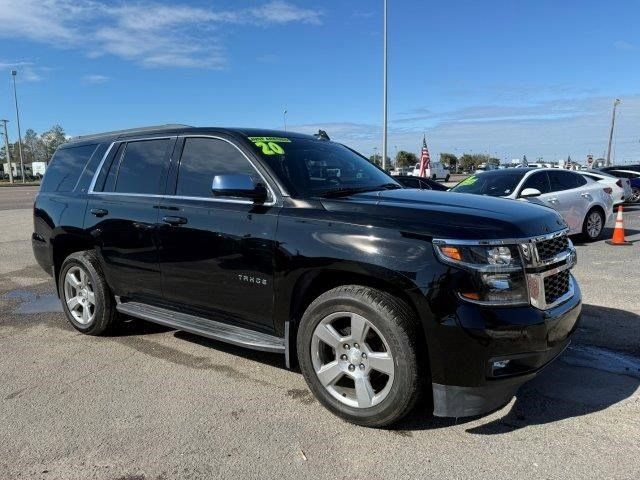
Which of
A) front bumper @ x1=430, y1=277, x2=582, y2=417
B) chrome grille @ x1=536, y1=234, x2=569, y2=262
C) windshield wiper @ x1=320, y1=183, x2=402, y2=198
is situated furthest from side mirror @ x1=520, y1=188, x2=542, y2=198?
front bumper @ x1=430, y1=277, x2=582, y2=417

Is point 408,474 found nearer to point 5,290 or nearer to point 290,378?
point 290,378

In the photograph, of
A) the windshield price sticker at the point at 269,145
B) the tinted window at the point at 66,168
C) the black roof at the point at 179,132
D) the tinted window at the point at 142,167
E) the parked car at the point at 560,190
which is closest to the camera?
the windshield price sticker at the point at 269,145

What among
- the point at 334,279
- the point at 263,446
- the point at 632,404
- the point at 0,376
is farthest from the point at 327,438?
the point at 0,376

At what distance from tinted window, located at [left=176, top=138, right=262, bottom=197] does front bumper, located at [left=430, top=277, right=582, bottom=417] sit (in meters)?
1.92

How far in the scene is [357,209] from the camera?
3584 mm

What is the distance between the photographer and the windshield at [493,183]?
9.96 metres

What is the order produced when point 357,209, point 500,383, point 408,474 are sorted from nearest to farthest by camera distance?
point 408,474, point 500,383, point 357,209

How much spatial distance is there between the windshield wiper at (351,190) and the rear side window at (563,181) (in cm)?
708

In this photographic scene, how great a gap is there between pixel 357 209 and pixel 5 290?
609 cm

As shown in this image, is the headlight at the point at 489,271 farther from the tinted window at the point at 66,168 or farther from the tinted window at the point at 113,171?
the tinted window at the point at 66,168

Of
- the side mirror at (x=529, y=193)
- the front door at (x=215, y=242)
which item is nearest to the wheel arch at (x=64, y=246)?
the front door at (x=215, y=242)

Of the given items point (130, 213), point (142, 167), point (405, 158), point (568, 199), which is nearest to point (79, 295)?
point (130, 213)

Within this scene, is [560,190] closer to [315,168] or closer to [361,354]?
[315,168]

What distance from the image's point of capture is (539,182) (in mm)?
10406
